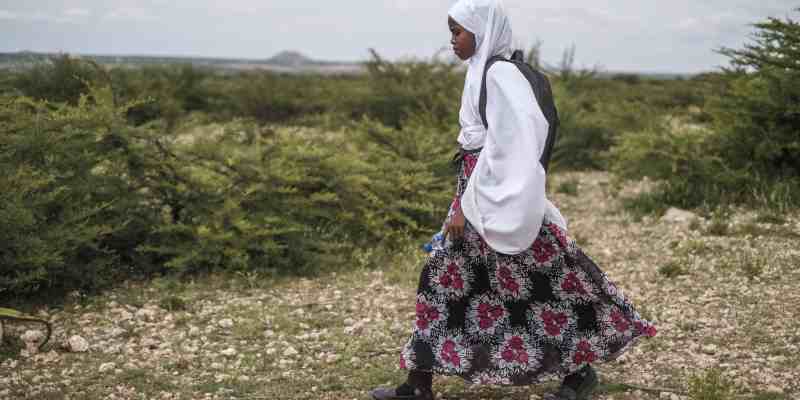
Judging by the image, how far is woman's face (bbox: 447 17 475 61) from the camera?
10.3ft

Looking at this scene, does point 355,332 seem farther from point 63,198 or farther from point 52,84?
point 52,84

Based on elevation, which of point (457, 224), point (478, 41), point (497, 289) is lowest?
point (497, 289)

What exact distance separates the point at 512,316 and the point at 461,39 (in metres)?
1.25

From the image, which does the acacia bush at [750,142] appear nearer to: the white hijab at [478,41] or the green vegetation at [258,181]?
the green vegetation at [258,181]

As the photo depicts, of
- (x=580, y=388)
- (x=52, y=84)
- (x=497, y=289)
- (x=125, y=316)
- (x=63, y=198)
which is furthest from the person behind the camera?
(x=52, y=84)

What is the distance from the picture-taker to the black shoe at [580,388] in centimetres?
339

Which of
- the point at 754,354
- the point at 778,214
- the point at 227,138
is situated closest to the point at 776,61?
the point at 778,214

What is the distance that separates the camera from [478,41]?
3.12m

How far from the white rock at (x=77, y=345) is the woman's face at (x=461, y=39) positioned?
2.82 m

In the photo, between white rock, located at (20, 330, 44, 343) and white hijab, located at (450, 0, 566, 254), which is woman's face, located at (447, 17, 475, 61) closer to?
white hijab, located at (450, 0, 566, 254)

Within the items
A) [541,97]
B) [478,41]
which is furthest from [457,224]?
[478,41]

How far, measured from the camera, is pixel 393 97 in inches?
551

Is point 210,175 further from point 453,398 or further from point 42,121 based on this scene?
point 453,398

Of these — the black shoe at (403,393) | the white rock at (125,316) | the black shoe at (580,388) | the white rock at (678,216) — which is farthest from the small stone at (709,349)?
the white rock at (125,316)
